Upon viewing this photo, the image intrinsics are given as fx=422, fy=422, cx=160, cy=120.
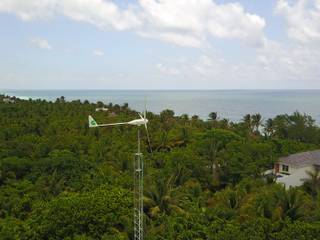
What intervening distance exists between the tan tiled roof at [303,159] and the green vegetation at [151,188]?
8.69ft

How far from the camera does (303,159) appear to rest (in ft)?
132

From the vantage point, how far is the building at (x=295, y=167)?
3844 cm

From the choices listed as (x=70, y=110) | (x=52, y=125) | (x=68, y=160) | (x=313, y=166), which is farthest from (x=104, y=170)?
(x=70, y=110)

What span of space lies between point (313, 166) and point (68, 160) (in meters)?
22.3

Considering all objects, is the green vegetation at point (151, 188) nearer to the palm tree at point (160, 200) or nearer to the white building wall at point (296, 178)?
the palm tree at point (160, 200)

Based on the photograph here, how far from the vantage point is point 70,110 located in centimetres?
7862

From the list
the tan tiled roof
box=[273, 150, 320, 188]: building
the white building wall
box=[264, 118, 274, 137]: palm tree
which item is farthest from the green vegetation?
box=[264, 118, 274, 137]: palm tree

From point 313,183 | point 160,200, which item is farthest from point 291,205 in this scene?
point 160,200

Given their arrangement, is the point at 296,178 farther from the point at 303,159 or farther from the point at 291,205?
the point at 291,205

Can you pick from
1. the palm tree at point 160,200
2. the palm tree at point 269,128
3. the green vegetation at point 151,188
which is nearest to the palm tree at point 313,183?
the green vegetation at point 151,188

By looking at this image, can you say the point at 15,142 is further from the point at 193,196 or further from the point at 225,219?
the point at 225,219

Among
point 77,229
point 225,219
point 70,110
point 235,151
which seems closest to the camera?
point 77,229

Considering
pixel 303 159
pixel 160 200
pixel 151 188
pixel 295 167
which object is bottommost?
pixel 160 200

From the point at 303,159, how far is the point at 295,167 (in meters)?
1.26
